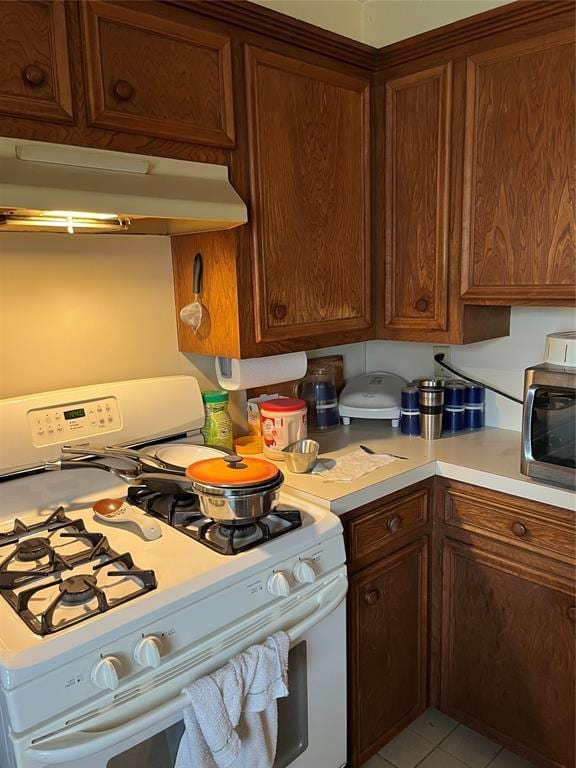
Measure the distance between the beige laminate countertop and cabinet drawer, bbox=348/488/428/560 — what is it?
5cm

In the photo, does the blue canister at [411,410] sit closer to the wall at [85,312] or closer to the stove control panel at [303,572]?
the wall at [85,312]

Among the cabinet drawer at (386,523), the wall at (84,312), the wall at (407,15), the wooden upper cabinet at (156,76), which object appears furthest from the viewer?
the wall at (407,15)

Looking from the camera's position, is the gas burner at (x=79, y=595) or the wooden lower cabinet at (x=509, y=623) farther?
the wooden lower cabinet at (x=509, y=623)

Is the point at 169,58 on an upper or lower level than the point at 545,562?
upper

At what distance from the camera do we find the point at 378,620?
1.67m

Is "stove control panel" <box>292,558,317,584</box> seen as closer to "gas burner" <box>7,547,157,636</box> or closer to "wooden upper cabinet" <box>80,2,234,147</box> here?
"gas burner" <box>7,547,157,636</box>

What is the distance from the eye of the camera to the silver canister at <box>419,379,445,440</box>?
6.31 ft

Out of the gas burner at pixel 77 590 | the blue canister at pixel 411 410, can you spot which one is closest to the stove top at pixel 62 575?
the gas burner at pixel 77 590

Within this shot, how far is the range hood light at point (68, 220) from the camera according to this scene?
1.30m

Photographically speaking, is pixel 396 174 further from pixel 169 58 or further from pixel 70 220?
pixel 70 220

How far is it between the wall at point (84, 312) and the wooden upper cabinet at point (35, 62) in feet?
1.19

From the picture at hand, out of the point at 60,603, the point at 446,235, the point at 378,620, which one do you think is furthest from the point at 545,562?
the point at 60,603

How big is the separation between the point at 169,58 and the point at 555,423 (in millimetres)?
1316

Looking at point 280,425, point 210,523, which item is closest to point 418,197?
point 280,425
